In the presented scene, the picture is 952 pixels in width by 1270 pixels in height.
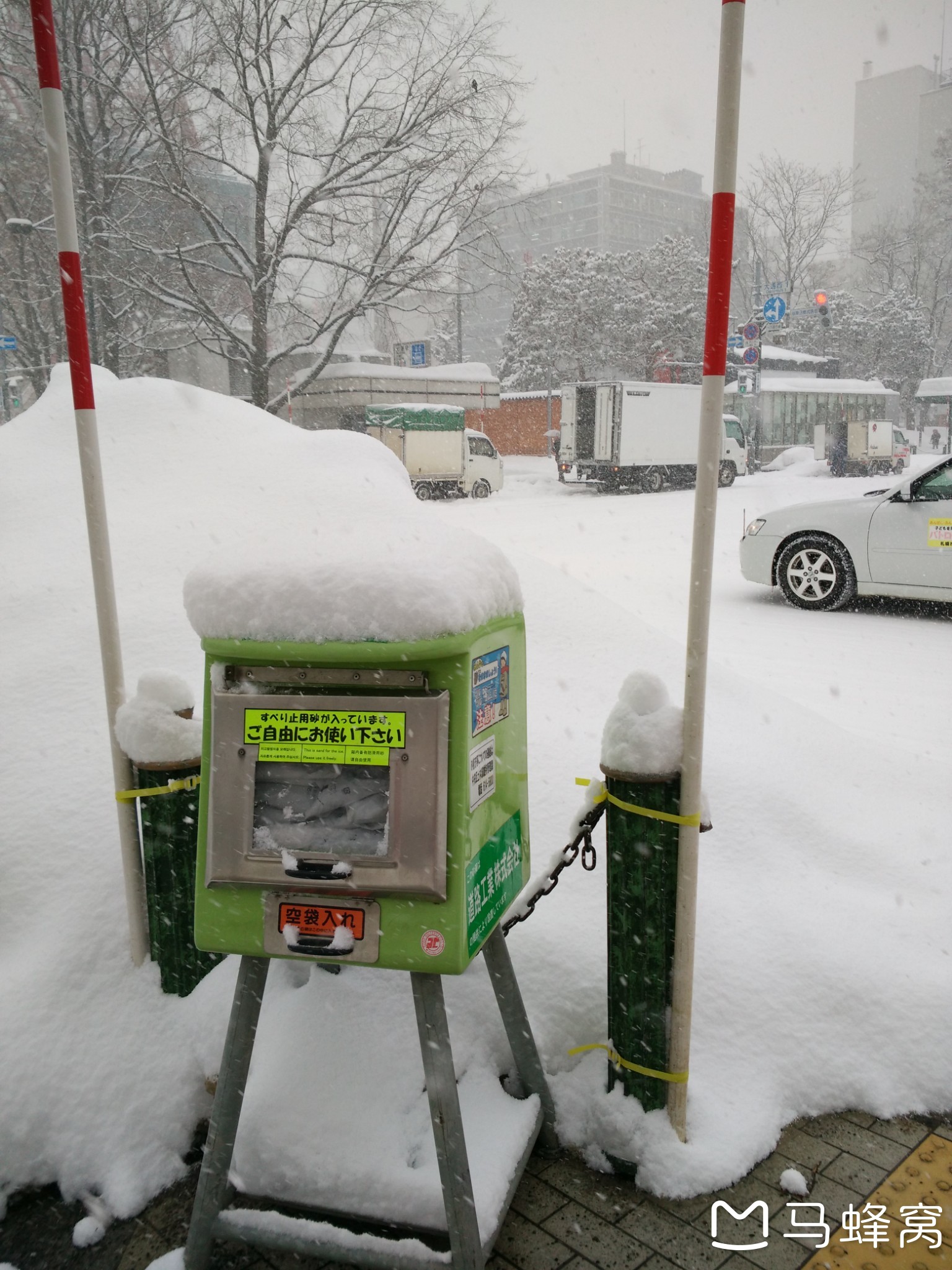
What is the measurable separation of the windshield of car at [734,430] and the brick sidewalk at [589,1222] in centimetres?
2550

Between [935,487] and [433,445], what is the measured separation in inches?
654

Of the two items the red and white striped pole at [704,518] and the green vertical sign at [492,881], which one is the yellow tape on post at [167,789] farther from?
the red and white striped pole at [704,518]

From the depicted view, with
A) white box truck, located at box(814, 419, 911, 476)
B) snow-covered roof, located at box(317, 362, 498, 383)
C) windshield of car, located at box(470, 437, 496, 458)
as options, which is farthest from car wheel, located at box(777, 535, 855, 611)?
white box truck, located at box(814, 419, 911, 476)

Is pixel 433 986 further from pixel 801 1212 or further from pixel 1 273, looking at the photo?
pixel 1 273

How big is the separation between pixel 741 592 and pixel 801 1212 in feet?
27.9

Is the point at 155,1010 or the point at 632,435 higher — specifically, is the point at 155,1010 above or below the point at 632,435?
below

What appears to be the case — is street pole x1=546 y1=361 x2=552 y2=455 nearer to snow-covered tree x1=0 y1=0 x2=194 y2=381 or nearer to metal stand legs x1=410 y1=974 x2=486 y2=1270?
snow-covered tree x1=0 y1=0 x2=194 y2=381

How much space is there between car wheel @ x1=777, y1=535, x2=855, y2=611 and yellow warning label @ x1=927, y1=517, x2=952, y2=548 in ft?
2.60

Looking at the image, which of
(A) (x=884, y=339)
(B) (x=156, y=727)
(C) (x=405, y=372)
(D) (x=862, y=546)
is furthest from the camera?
(A) (x=884, y=339)

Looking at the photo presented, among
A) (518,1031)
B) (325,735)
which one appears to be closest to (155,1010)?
(518,1031)

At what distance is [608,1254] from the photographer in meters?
2.02

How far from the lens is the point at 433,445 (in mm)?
23594

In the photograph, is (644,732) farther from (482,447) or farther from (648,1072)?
(482,447)

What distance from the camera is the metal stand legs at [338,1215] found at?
1.83 meters
